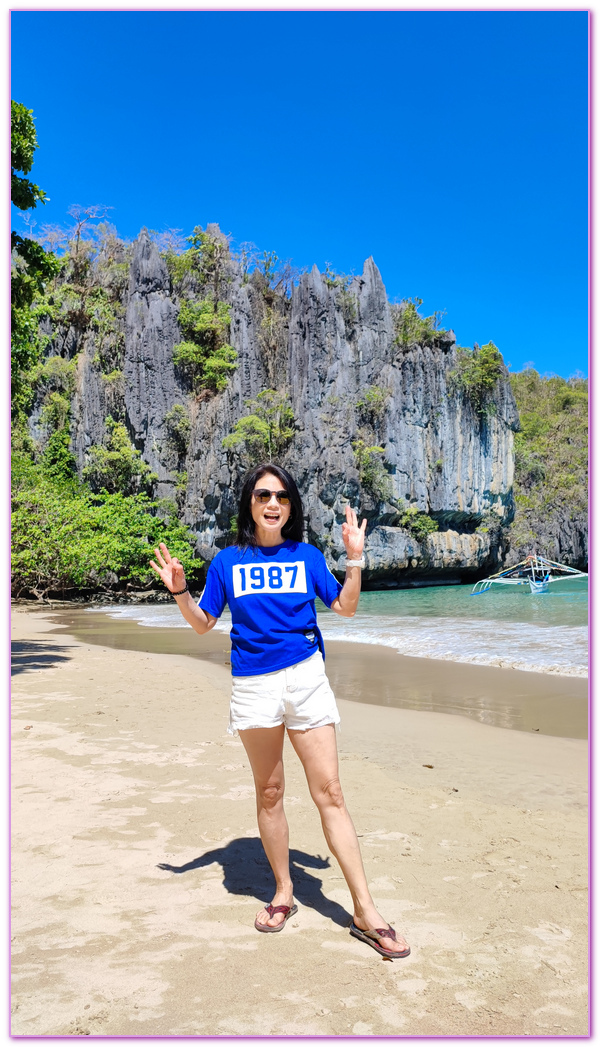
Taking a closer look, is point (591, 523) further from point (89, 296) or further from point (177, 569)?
point (89, 296)

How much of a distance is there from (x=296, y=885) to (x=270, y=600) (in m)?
1.39

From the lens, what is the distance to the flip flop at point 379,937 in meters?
2.33

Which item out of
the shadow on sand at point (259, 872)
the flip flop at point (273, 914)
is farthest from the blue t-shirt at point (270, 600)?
the shadow on sand at point (259, 872)

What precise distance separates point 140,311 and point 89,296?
3.73m

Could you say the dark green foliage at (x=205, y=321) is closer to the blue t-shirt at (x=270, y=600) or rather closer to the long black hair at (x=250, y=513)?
the long black hair at (x=250, y=513)

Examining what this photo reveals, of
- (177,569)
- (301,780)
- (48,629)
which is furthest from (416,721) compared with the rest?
(48,629)

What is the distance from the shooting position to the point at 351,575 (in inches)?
107

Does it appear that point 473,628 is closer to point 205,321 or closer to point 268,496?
point 268,496

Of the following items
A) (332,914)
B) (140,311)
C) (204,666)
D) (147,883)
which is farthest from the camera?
(140,311)

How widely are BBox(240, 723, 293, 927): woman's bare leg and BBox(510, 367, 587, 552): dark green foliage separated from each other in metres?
42.2

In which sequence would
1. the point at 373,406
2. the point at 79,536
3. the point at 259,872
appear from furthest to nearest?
the point at 373,406
the point at 79,536
the point at 259,872

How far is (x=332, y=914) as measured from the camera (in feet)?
8.82

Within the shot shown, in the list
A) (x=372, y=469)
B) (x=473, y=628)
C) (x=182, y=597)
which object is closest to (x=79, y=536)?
(x=372, y=469)

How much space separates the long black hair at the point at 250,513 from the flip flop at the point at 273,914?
4.80ft
